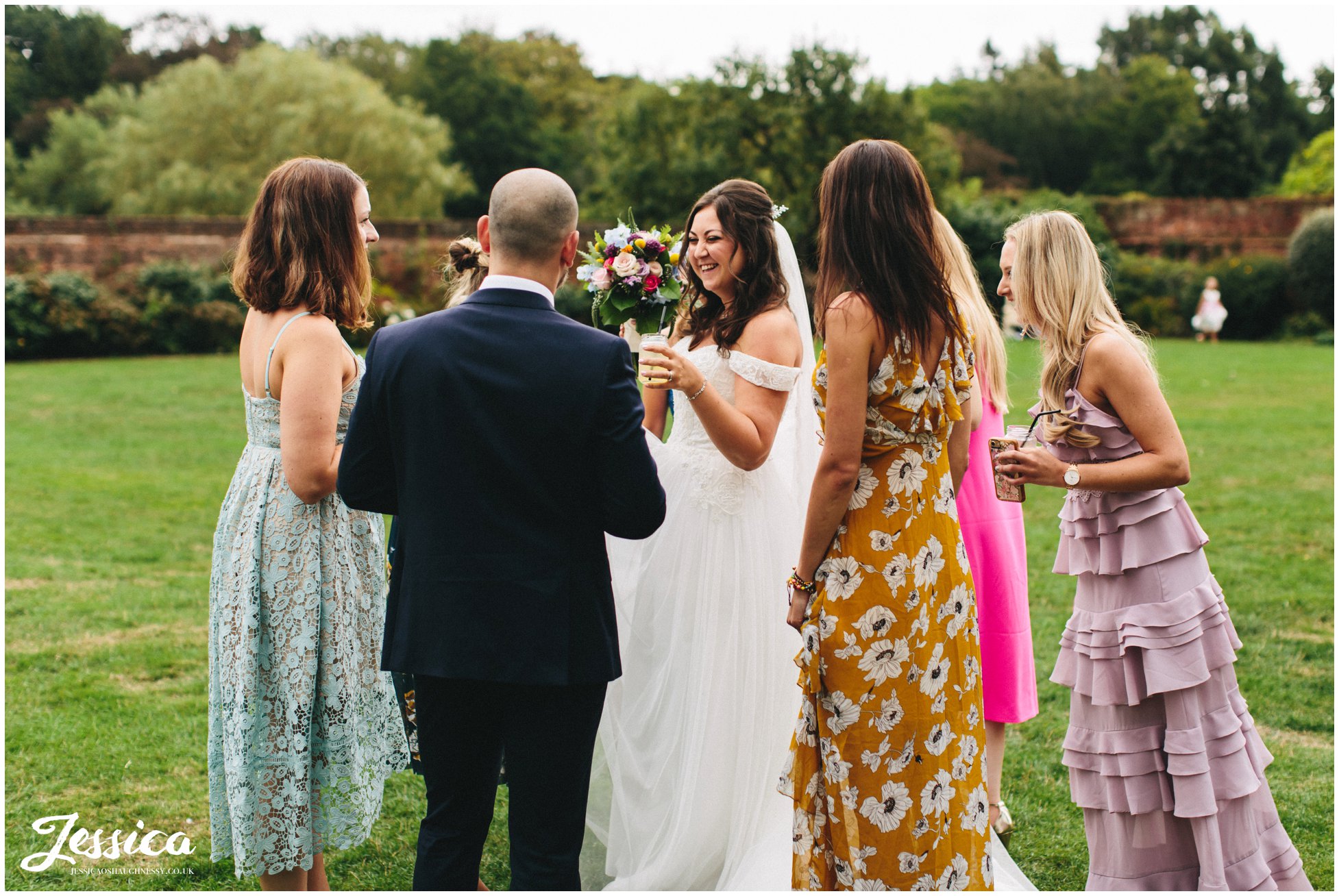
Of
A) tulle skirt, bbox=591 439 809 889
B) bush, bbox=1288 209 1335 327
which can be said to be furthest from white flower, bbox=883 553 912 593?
bush, bbox=1288 209 1335 327

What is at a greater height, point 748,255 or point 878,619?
point 748,255

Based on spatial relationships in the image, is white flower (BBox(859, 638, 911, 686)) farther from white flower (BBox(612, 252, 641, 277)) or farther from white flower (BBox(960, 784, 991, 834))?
white flower (BBox(612, 252, 641, 277))

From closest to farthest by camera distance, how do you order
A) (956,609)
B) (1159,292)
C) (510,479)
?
(510,479) < (956,609) < (1159,292)

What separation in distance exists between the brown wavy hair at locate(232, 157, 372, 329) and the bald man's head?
913 millimetres

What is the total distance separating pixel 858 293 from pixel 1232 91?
73549 millimetres

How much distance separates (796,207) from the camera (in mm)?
31828

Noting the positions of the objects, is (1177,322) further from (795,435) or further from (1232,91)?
(1232,91)

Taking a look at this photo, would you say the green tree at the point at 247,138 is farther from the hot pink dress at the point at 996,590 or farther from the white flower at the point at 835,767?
the white flower at the point at 835,767

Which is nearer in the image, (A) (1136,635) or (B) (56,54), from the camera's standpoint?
(A) (1136,635)

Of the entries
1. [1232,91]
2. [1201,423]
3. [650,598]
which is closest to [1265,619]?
[650,598]

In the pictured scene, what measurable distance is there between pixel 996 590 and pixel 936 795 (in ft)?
4.74

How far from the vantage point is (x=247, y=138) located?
38281mm

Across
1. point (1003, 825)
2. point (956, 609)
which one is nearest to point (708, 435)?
point (956, 609)

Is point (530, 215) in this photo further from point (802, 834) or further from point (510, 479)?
point (802, 834)
